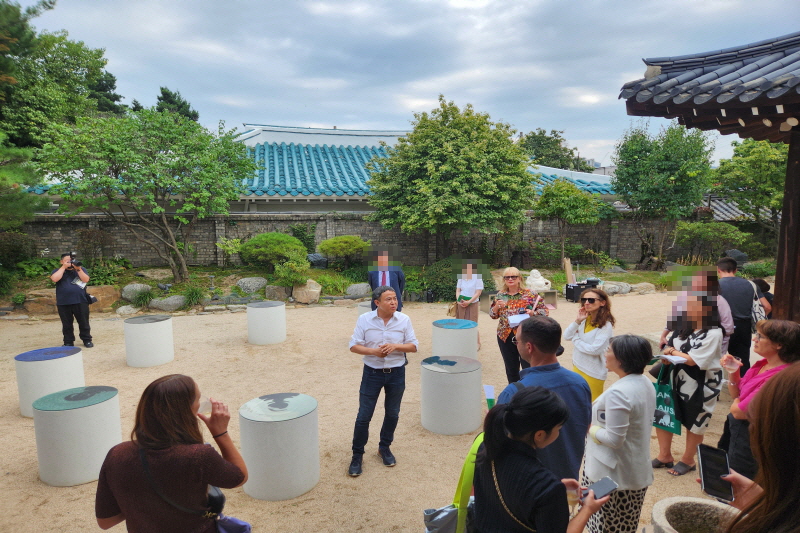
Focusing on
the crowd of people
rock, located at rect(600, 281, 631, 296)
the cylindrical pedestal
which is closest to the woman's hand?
the crowd of people

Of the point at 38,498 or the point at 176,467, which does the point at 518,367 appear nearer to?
the point at 176,467

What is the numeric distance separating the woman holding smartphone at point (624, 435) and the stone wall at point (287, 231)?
8.55 meters

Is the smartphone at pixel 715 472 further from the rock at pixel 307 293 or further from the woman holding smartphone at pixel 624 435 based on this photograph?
the rock at pixel 307 293

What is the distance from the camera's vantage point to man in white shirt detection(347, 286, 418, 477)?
12.8ft

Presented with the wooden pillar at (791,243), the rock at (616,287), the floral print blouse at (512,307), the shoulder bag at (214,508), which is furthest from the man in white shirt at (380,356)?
the rock at (616,287)

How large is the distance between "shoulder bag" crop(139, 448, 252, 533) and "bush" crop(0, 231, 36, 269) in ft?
42.0

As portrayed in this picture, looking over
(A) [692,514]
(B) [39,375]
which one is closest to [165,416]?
(A) [692,514]

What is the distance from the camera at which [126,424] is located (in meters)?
5.01

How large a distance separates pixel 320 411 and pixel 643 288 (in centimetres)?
1078

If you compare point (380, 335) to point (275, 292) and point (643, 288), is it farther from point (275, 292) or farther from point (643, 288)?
point (643, 288)

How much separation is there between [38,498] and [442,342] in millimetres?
4669

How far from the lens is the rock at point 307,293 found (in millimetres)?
11586

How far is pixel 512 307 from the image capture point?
4.68 m

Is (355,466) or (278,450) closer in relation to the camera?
(278,450)
